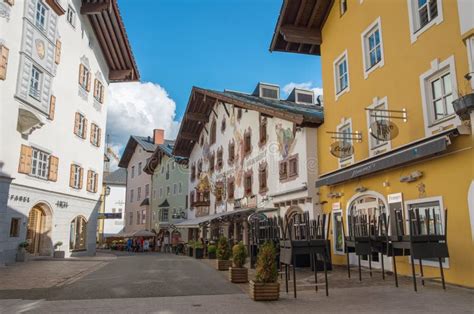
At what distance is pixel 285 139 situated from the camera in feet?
64.3

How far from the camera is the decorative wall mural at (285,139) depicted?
19.0m

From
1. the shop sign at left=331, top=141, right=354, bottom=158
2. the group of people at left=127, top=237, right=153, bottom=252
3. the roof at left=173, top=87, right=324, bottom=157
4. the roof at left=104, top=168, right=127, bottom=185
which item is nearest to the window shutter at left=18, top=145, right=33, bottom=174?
the roof at left=173, top=87, right=324, bottom=157

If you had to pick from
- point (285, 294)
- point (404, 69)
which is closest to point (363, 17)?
point (404, 69)

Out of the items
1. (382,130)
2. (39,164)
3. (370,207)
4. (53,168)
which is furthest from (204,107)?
(382,130)

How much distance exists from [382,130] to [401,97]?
1104 millimetres

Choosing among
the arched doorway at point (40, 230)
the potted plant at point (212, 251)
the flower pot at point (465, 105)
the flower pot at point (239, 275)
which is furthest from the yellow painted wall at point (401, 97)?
the arched doorway at point (40, 230)

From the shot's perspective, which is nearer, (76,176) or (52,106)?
(52,106)

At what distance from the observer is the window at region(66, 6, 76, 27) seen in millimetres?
22522

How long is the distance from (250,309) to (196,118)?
2547 centimetres

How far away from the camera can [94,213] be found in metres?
26.5

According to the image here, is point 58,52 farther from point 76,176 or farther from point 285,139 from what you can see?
point 285,139

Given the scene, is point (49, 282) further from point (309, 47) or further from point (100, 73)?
point (100, 73)

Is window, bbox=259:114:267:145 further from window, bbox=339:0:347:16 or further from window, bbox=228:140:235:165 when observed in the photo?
window, bbox=339:0:347:16

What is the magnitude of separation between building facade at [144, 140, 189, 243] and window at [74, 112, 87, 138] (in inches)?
515
